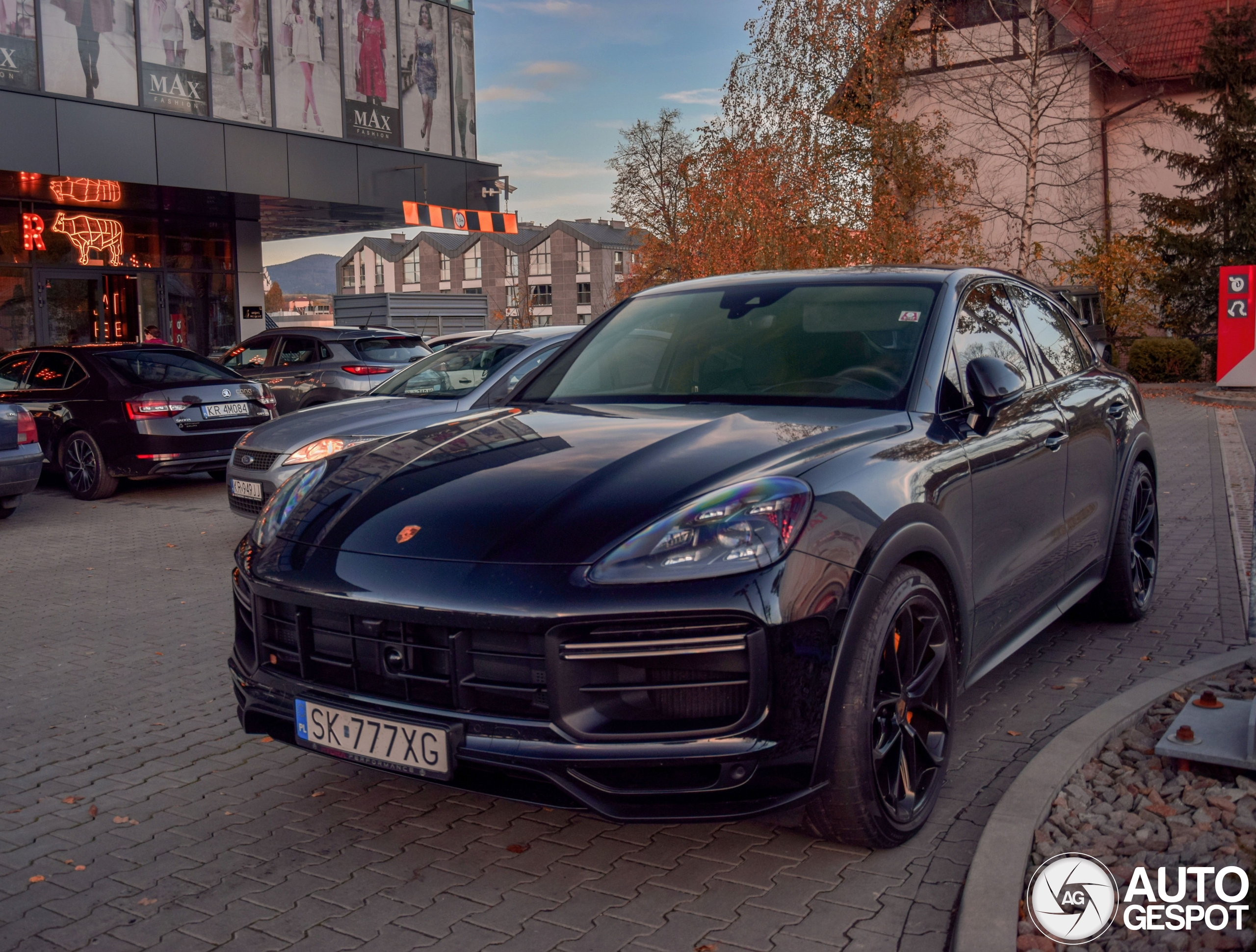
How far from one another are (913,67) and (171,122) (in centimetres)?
2101

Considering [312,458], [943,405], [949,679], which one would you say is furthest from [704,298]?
[312,458]

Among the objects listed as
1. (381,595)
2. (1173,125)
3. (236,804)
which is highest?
(1173,125)

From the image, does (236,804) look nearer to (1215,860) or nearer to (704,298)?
(704,298)

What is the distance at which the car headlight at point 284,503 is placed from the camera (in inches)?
140

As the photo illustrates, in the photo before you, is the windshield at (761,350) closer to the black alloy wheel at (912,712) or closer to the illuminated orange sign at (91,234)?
the black alloy wheel at (912,712)

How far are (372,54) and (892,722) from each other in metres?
24.1

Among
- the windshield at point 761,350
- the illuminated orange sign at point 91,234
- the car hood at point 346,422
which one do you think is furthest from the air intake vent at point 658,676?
the illuminated orange sign at point 91,234

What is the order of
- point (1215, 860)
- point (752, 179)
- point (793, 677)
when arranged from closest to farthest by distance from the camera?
point (793, 677) < point (1215, 860) < point (752, 179)

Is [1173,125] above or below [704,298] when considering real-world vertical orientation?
above

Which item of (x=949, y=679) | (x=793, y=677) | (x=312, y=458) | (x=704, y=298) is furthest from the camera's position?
(x=312, y=458)

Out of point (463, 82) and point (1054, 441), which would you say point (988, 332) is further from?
point (463, 82)

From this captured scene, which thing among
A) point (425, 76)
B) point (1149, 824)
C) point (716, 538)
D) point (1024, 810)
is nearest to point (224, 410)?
point (716, 538)

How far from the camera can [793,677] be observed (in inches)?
114

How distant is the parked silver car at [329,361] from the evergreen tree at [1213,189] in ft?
70.9
